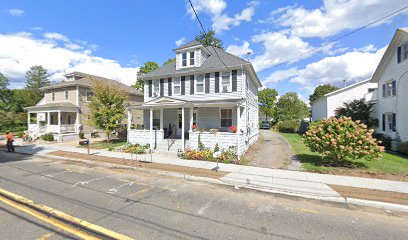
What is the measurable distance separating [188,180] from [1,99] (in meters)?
59.9

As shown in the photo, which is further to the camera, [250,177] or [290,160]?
[290,160]

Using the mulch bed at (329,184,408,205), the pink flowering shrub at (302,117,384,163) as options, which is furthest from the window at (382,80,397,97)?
the mulch bed at (329,184,408,205)

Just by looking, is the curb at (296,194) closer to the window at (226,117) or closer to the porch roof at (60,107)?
the window at (226,117)

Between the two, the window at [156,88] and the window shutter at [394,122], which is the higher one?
the window at [156,88]

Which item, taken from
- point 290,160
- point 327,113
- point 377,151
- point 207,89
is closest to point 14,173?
point 207,89

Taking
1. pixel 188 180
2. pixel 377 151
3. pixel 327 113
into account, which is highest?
pixel 327 113

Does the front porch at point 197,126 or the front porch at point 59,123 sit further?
the front porch at point 59,123

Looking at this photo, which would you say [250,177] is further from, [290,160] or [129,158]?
[129,158]

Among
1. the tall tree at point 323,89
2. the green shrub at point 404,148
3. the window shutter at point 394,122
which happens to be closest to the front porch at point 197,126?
the green shrub at point 404,148

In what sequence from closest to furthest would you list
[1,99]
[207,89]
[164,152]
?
[164,152] < [207,89] < [1,99]

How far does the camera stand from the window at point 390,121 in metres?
16.1

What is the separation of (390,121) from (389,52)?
618 cm

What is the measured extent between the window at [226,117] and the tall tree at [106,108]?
10.0 m

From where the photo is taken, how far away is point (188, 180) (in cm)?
831
